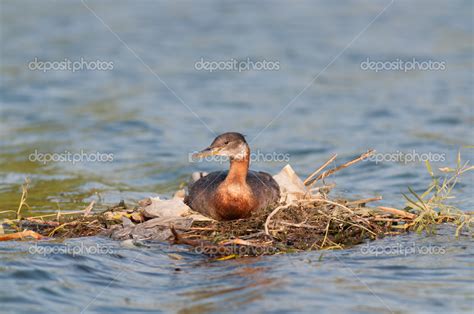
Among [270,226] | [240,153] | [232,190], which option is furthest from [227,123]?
[270,226]

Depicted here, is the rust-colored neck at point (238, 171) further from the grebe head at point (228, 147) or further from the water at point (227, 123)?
the water at point (227, 123)

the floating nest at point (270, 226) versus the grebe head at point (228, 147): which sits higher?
the grebe head at point (228, 147)

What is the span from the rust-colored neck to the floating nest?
0.53m

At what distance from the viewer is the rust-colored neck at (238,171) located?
10766 mm

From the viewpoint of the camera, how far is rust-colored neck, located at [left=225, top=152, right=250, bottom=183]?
35.3 ft

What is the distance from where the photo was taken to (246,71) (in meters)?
24.7

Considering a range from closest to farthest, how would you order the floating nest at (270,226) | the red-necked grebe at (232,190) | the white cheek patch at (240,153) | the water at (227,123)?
the water at (227,123) → the floating nest at (270,226) → the red-necked grebe at (232,190) → the white cheek patch at (240,153)

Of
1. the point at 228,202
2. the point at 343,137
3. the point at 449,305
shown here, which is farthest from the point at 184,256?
the point at 343,137

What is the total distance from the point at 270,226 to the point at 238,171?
110cm

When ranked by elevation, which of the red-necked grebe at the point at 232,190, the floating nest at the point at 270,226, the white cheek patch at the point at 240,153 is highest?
the white cheek patch at the point at 240,153

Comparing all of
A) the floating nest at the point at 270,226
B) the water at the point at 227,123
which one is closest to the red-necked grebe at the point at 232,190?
the floating nest at the point at 270,226

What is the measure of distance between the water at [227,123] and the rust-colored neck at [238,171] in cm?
138

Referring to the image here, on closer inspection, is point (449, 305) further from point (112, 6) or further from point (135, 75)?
point (112, 6)

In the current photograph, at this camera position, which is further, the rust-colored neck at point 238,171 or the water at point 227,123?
the rust-colored neck at point 238,171
